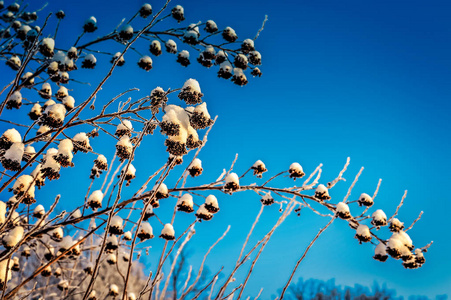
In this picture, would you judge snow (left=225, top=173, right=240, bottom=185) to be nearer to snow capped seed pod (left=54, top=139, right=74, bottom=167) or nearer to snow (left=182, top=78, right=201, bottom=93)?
snow (left=182, top=78, right=201, bottom=93)

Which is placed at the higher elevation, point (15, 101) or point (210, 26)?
point (210, 26)

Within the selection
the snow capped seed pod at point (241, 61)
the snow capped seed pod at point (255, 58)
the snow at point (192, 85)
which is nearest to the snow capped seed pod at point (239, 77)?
the snow capped seed pod at point (241, 61)

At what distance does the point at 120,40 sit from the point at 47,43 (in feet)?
2.09

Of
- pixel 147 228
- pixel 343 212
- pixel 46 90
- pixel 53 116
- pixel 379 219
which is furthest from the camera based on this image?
pixel 46 90

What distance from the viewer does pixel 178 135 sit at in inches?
64.5

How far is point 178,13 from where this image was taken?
335cm

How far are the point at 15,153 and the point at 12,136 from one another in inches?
8.1

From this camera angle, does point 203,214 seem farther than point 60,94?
No

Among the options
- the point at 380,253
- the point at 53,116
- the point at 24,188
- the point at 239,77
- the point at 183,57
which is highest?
the point at 183,57

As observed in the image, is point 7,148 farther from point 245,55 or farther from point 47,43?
point 245,55

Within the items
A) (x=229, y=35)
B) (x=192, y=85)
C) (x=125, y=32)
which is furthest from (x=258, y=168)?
(x=125, y=32)

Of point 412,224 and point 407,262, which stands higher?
point 412,224

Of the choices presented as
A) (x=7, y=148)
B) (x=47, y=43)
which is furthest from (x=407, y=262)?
(x=47, y=43)

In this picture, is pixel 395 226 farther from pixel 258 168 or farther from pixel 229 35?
pixel 229 35
